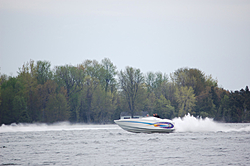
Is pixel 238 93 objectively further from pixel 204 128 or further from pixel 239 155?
pixel 239 155

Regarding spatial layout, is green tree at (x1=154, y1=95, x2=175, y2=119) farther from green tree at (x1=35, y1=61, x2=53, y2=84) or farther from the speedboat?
the speedboat

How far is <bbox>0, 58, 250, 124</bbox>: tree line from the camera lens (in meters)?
77.5

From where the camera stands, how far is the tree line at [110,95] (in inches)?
3051

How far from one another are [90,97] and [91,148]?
215 ft

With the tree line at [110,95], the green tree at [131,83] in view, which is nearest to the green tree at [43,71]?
the tree line at [110,95]

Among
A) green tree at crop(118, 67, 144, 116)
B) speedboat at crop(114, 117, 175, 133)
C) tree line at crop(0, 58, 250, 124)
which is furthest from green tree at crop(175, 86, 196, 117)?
speedboat at crop(114, 117, 175, 133)

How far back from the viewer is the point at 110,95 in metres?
93.8

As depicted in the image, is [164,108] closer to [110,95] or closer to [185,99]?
[185,99]

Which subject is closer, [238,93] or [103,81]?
[238,93]

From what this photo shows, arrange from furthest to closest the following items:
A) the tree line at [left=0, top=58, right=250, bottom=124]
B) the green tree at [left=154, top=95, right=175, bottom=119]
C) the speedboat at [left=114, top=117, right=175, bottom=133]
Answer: the green tree at [left=154, top=95, right=175, bottom=119], the tree line at [left=0, top=58, right=250, bottom=124], the speedboat at [left=114, top=117, right=175, bottom=133]

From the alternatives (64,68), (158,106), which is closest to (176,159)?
(64,68)

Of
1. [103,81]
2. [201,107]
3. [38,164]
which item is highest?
[103,81]

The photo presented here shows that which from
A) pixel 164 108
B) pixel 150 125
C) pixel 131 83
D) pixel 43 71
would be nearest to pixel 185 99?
pixel 164 108

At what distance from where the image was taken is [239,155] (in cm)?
2003
